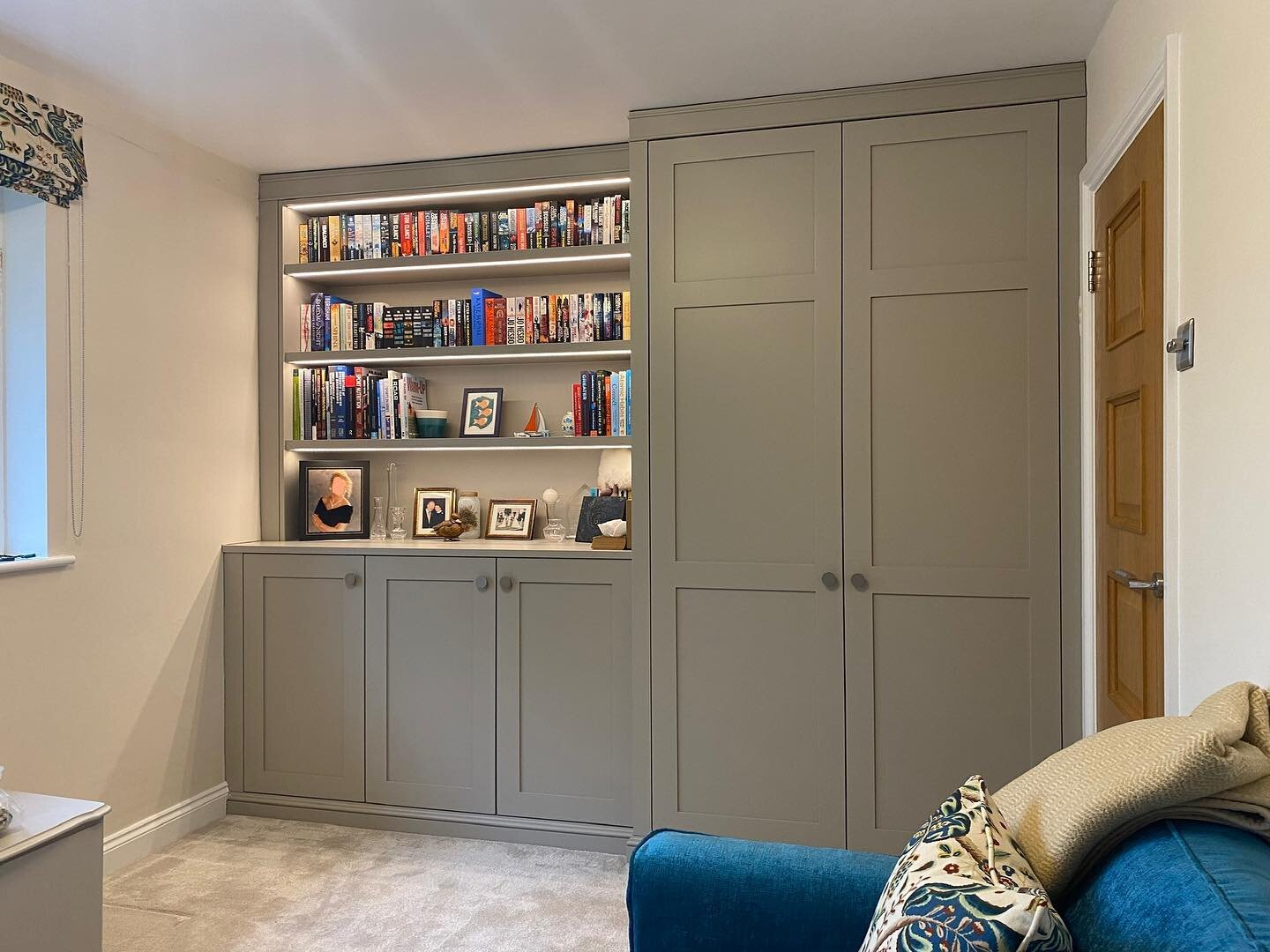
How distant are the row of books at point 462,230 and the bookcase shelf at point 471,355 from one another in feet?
1.22

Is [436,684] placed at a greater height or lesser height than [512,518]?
lesser

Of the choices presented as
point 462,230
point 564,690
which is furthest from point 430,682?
point 462,230

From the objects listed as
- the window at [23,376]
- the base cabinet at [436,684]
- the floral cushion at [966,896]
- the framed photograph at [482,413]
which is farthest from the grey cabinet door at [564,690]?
the floral cushion at [966,896]

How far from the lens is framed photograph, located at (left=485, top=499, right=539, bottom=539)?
12.2ft

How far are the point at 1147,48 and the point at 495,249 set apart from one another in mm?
2219

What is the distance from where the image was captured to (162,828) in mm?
3236

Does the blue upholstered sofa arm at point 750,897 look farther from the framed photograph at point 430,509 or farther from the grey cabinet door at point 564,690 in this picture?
the framed photograph at point 430,509

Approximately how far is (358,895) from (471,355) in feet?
6.19

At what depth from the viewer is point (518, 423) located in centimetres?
377

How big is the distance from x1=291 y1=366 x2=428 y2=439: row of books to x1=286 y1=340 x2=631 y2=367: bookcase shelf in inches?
2.6

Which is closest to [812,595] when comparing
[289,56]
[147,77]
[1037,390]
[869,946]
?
[1037,390]

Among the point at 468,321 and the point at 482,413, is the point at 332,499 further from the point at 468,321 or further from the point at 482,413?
the point at 468,321

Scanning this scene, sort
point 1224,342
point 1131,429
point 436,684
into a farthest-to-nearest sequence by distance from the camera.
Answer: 1. point 436,684
2. point 1131,429
3. point 1224,342

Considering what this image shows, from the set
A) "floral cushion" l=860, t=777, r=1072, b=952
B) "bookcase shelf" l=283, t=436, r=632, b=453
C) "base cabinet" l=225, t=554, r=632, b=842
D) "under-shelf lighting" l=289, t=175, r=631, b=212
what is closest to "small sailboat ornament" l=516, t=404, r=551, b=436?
"bookcase shelf" l=283, t=436, r=632, b=453
